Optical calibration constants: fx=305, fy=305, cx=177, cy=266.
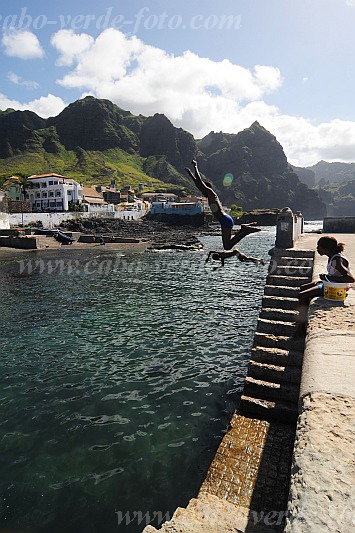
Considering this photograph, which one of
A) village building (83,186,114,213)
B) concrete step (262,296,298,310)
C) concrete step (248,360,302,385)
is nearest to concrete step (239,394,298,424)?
concrete step (248,360,302,385)

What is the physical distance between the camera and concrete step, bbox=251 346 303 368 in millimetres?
7402

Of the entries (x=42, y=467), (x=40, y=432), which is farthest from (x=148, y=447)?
(x=40, y=432)

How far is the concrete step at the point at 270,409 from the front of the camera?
6492mm

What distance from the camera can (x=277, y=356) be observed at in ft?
25.0

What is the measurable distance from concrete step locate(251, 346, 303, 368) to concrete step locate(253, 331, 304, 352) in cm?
13

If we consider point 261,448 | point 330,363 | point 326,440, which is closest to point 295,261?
point 261,448

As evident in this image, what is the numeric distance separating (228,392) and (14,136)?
222293mm

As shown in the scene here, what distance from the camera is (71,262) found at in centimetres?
3828

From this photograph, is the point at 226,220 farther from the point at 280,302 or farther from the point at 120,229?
the point at 120,229

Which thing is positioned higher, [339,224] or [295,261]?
[339,224]

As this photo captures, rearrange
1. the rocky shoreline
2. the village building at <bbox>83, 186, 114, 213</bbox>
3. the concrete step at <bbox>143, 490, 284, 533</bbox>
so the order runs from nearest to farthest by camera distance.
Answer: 1. the concrete step at <bbox>143, 490, 284, 533</bbox>
2. the rocky shoreline
3. the village building at <bbox>83, 186, 114, 213</bbox>

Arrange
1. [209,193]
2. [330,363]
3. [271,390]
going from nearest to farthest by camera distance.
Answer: [330,363], [271,390], [209,193]

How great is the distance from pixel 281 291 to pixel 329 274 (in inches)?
140

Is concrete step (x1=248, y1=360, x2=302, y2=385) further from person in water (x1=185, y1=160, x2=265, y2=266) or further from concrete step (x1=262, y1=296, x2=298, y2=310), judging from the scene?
person in water (x1=185, y1=160, x2=265, y2=266)
